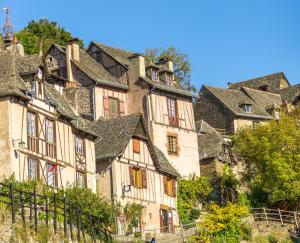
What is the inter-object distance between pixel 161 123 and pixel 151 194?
306 inches

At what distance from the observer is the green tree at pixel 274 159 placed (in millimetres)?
54938

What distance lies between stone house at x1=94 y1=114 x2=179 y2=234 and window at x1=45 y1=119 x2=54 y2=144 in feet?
16.9

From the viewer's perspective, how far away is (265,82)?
9038 centimetres

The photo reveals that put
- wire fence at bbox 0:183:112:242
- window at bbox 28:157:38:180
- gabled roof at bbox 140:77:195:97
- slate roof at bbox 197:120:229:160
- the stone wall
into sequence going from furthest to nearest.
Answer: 1. the stone wall
2. slate roof at bbox 197:120:229:160
3. gabled roof at bbox 140:77:195:97
4. window at bbox 28:157:38:180
5. wire fence at bbox 0:183:112:242

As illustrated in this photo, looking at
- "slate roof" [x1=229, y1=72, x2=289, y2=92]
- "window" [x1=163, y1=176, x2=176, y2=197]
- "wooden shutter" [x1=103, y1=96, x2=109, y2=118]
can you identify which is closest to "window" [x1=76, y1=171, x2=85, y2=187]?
"window" [x1=163, y1=176, x2=176, y2=197]

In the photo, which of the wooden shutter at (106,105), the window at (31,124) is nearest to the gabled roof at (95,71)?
the wooden shutter at (106,105)

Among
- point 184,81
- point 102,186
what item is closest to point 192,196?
point 102,186

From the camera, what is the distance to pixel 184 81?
79500mm

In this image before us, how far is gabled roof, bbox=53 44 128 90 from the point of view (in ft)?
191

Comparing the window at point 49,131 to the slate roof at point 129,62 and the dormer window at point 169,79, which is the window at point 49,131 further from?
the dormer window at point 169,79

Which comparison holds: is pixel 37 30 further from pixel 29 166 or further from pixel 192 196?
pixel 29 166

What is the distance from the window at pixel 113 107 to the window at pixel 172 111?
3469 mm

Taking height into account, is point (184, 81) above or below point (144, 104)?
above

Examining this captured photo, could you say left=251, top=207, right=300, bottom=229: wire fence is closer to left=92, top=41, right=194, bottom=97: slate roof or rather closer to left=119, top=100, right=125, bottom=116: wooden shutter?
left=92, top=41, right=194, bottom=97: slate roof
